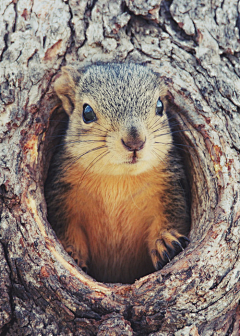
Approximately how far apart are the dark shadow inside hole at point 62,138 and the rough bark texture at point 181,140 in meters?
0.04

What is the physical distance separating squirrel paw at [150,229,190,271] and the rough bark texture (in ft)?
0.47

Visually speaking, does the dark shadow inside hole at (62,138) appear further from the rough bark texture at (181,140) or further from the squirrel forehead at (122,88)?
the squirrel forehead at (122,88)

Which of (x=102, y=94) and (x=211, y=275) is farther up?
(x=102, y=94)

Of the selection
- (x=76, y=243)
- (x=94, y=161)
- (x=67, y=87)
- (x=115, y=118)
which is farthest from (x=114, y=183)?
(x=67, y=87)

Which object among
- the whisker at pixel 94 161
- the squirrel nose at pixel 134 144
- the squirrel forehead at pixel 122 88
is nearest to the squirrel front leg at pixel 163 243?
the whisker at pixel 94 161

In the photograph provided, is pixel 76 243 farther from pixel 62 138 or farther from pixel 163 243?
pixel 62 138

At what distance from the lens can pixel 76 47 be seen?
10.0ft

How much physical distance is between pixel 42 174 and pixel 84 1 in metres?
1.40

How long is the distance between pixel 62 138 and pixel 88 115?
0.62 metres

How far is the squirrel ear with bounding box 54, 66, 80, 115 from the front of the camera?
3021mm

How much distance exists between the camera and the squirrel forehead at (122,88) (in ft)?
8.64

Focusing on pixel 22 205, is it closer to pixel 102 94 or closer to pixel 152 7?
pixel 102 94

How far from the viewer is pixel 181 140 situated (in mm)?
3148

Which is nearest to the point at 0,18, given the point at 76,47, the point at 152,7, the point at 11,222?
the point at 76,47
